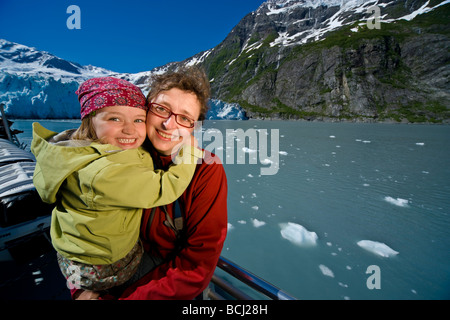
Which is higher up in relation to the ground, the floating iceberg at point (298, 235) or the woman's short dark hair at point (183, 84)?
the woman's short dark hair at point (183, 84)

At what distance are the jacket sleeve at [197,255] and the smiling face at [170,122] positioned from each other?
0.32 meters

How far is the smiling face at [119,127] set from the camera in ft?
3.39

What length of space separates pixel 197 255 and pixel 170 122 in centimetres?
76

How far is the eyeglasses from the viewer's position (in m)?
1.13

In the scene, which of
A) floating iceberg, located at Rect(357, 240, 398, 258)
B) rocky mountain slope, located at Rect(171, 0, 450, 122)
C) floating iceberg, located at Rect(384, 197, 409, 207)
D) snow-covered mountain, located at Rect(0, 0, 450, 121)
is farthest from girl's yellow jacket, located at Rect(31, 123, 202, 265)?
rocky mountain slope, located at Rect(171, 0, 450, 122)

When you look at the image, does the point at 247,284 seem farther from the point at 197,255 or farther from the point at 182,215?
the point at 182,215

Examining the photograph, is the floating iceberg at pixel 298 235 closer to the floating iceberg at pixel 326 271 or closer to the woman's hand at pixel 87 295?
the floating iceberg at pixel 326 271

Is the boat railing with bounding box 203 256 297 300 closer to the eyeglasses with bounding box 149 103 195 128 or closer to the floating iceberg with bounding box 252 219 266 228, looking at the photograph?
the eyeglasses with bounding box 149 103 195 128

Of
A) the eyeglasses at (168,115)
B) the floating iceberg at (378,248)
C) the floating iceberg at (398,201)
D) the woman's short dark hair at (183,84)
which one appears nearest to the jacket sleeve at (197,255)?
the eyeglasses at (168,115)

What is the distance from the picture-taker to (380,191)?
14.0 feet

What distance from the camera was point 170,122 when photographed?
3.61ft
